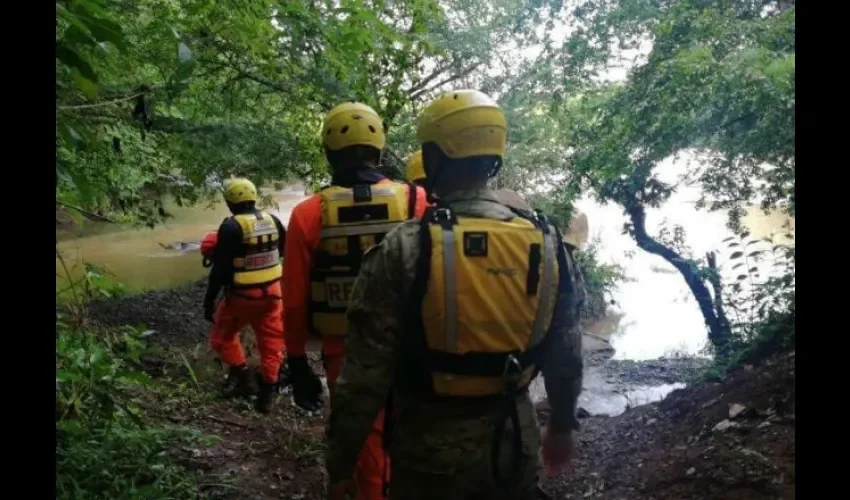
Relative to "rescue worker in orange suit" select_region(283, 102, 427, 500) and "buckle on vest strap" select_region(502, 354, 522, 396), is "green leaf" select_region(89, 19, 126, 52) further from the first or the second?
"buckle on vest strap" select_region(502, 354, 522, 396)

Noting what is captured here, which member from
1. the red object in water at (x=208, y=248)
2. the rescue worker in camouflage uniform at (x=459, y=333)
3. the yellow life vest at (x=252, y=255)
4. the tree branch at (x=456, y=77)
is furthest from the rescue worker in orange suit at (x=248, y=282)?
the tree branch at (x=456, y=77)

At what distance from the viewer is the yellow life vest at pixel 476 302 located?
1.87 m

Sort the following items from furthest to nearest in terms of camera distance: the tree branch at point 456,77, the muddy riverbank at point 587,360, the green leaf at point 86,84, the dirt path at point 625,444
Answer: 1. the tree branch at point 456,77
2. the muddy riverbank at point 587,360
3. the dirt path at point 625,444
4. the green leaf at point 86,84

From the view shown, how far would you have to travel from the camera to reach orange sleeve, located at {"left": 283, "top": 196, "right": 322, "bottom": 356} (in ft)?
10.3

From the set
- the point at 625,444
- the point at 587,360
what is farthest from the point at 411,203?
the point at 587,360

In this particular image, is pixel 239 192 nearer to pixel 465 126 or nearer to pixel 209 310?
pixel 209 310

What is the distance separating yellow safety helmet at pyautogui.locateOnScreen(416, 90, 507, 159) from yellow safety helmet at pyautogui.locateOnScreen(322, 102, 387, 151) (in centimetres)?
113

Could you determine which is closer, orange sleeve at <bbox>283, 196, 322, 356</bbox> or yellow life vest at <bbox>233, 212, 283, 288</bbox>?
orange sleeve at <bbox>283, 196, 322, 356</bbox>

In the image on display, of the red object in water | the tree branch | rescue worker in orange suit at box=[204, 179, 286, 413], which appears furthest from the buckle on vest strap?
the tree branch

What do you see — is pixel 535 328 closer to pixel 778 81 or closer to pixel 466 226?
pixel 466 226

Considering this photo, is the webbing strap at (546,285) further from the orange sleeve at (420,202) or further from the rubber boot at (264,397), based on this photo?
the rubber boot at (264,397)

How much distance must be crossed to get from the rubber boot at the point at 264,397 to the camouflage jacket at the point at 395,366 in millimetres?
3991

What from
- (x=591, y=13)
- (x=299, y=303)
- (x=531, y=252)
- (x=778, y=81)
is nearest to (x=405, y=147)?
(x=591, y=13)
